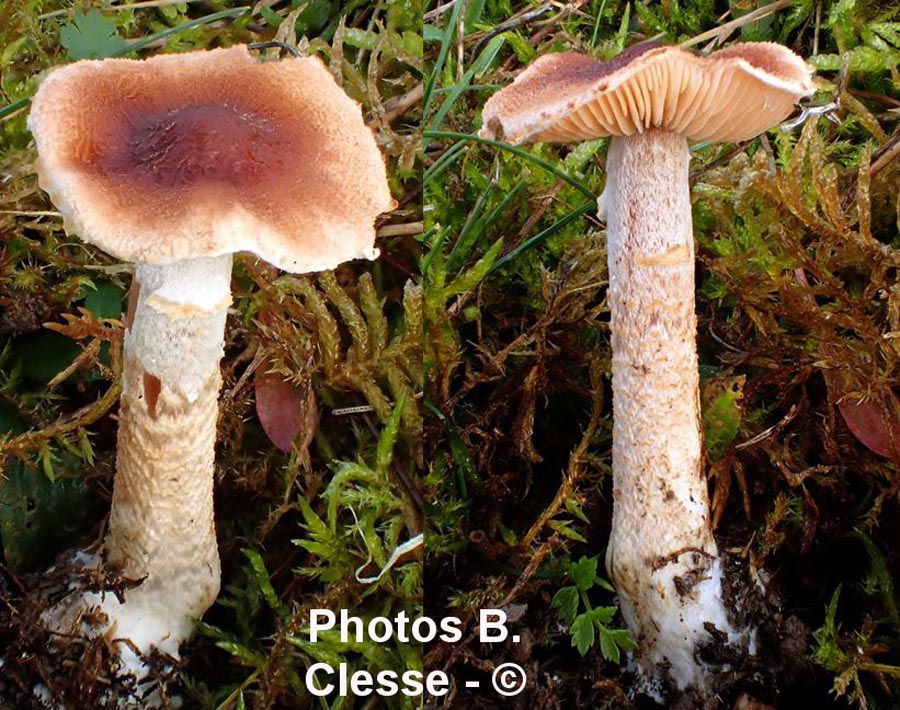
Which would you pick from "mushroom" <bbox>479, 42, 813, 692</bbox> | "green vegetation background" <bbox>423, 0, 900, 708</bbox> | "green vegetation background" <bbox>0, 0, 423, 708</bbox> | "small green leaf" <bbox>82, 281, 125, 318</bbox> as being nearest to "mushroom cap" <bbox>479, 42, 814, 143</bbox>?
"mushroom" <bbox>479, 42, 813, 692</bbox>

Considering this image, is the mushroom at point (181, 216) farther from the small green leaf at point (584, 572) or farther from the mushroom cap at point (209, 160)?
the small green leaf at point (584, 572)

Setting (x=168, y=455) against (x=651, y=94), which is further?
(x=168, y=455)

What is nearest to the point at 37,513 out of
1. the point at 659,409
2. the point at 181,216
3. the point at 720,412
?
the point at 181,216

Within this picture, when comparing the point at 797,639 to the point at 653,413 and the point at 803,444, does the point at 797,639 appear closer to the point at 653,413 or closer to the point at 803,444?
the point at 803,444

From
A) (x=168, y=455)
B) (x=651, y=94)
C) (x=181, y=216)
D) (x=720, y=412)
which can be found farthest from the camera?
(x=720, y=412)

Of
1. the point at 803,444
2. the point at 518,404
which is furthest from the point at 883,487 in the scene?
the point at 518,404

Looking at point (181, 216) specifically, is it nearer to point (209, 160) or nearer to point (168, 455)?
point (209, 160)
